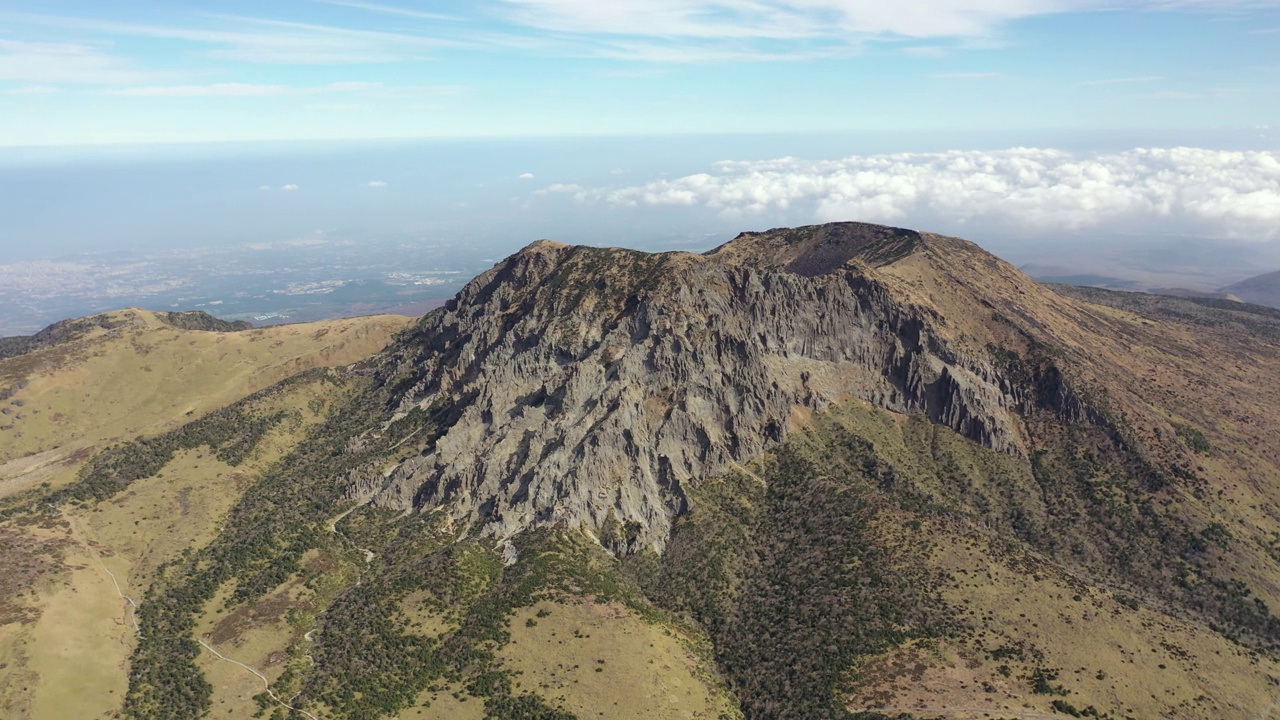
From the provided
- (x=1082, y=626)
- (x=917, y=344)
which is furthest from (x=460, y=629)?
(x=917, y=344)

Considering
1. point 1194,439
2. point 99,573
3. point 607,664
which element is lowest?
point 607,664

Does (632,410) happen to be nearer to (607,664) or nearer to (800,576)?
(800,576)

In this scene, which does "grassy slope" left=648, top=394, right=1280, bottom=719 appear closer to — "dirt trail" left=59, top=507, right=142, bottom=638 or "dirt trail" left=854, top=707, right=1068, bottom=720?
"dirt trail" left=854, top=707, right=1068, bottom=720

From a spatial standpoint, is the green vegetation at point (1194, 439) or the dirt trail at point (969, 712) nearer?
the dirt trail at point (969, 712)

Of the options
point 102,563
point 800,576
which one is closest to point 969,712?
point 800,576

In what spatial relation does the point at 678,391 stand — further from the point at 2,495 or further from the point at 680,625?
the point at 2,495

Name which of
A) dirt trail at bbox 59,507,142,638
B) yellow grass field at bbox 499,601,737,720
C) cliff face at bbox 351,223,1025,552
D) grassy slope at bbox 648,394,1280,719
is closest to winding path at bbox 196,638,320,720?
dirt trail at bbox 59,507,142,638

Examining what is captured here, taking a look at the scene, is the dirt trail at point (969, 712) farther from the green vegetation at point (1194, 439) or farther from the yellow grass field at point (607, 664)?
the green vegetation at point (1194, 439)

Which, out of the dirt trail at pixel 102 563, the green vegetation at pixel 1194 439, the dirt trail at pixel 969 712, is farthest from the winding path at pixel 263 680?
the green vegetation at pixel 1194 439

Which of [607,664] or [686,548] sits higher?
[686,548]
